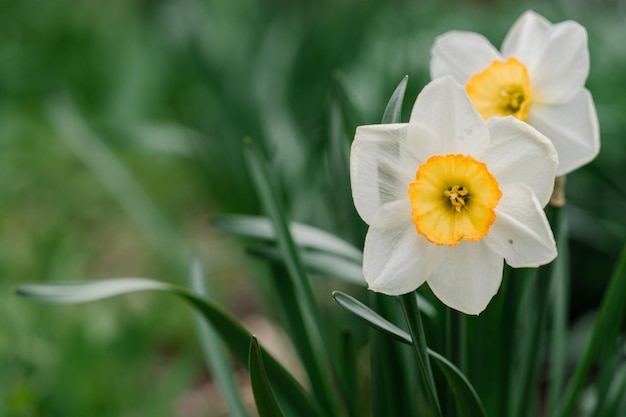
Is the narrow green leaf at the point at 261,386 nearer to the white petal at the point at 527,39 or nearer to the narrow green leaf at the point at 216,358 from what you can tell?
the narrow green leaf at the point at 216,358

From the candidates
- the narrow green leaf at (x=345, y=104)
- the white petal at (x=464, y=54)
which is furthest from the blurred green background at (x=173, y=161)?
the white petal at (x=464, y=54)

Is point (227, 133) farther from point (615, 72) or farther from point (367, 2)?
point (615, 72)

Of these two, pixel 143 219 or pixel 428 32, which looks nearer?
pixel 143 219

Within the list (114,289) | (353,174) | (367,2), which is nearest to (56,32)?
(367,2)

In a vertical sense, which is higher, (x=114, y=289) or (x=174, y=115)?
(x=114, y=289)

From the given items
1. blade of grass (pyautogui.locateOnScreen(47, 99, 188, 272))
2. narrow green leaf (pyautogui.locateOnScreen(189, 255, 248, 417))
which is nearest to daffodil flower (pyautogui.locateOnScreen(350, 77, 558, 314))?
narrow green leaf (pyautogui.locateOnScreen(189, 255, 248, 417))

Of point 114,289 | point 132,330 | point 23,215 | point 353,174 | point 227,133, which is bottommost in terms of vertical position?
point 23,215

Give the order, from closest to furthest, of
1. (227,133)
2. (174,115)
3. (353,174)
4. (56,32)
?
(353,174) → (227,133) → (174,115) → (56,32)
